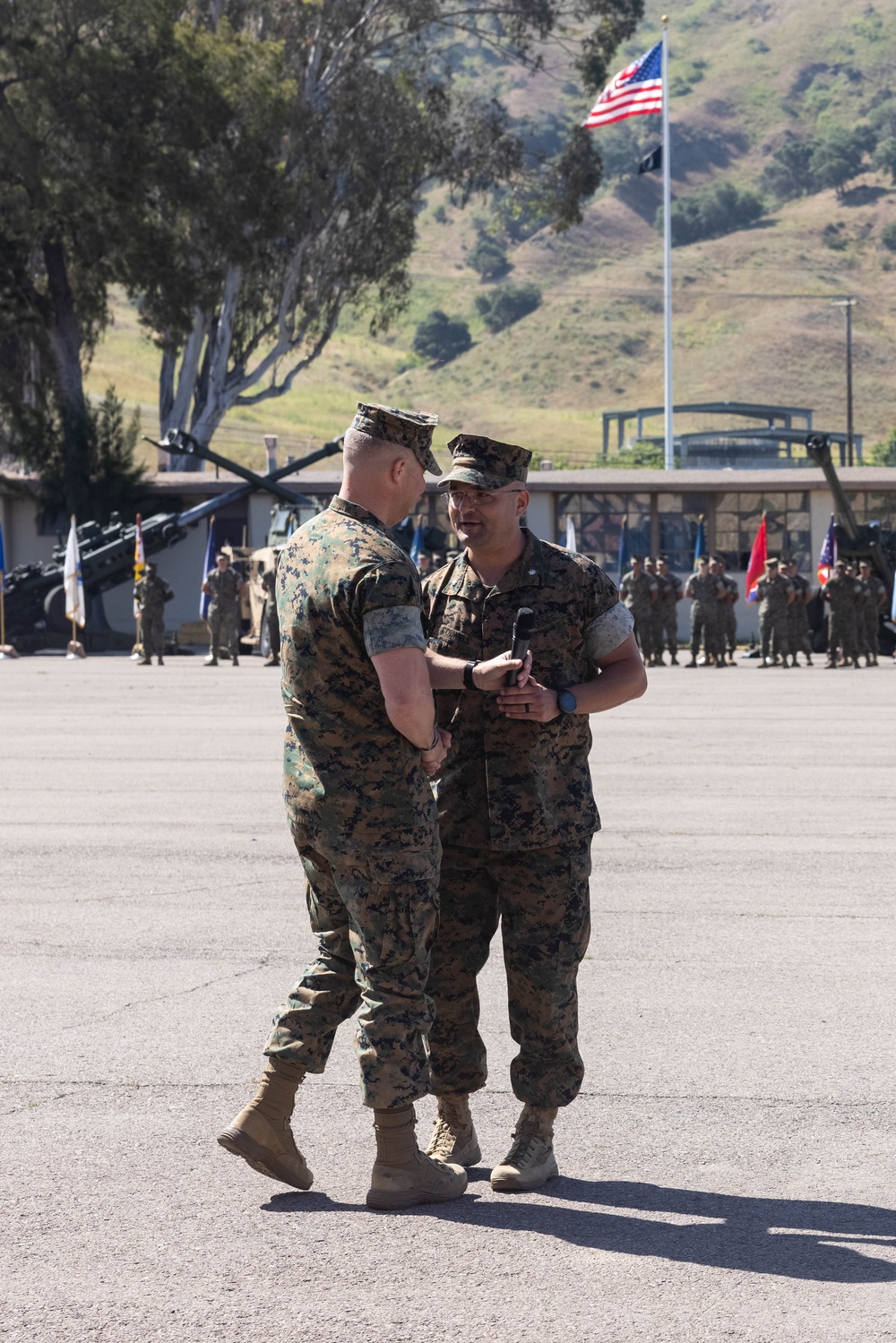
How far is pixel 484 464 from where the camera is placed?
468cm

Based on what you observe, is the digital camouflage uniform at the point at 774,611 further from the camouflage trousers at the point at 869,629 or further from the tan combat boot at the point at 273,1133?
the tan combat boot at the point at 273,1133

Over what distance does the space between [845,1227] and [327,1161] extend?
1.36m

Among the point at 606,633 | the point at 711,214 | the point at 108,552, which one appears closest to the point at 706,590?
the point at 108,552

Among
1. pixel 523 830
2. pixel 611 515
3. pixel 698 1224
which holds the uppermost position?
pixel 611 515

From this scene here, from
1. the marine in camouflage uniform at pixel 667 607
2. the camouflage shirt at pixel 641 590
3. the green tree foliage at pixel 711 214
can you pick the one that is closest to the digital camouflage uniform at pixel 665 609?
the marine in camouflage uniform at pixel 667 607

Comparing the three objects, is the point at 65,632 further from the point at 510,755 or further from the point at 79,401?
the point at 510,755

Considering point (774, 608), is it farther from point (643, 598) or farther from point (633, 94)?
point (633, 94)

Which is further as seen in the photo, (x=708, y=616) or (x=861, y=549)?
(x=861, y=549)

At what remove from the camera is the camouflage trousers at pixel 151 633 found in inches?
1259

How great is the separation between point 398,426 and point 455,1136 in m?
1.89

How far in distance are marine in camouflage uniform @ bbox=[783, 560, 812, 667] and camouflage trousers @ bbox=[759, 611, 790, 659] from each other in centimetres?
20

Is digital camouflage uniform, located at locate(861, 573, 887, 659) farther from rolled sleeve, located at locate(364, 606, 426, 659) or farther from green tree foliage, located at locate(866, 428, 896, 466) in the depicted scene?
green tree foliage, located at locate(866, 428, 896, 466)

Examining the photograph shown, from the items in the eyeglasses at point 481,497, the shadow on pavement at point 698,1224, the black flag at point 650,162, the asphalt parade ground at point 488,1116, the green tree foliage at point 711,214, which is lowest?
the shadow on pavement at point 698,1224

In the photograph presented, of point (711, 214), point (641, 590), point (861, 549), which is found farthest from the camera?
point (711, 214)
